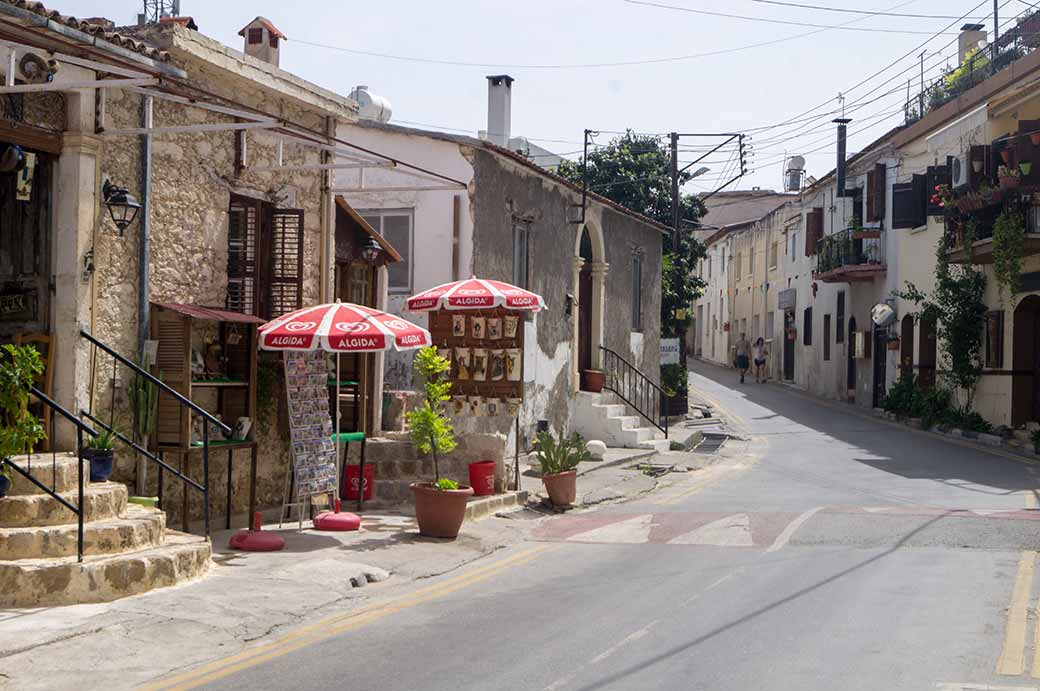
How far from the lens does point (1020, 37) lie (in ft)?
85.8

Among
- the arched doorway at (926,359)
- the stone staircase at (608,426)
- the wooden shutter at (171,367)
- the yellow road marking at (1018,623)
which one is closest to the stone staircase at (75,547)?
the wooden shutter at (171,367)

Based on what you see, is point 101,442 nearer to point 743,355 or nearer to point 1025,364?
point 1025,364

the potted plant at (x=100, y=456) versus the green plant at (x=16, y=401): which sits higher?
the green plant at (x=16, y=401)

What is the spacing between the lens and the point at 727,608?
330 inches

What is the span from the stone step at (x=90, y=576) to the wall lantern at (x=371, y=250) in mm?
6846

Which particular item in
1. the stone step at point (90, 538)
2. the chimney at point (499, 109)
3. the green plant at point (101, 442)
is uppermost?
the chimney at point (499, 109)

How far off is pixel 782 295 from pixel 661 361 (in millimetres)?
17830

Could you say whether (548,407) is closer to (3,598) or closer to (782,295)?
(3,598)

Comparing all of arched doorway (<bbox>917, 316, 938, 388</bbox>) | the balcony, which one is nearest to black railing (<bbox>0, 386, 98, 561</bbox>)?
arched doorway (<bbox>917, 316, 938, 388</bbox>)

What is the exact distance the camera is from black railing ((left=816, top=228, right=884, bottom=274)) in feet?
109

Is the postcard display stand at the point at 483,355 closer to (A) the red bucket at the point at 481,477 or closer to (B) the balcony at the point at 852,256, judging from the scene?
(A) the red bucket at the point at 481,477

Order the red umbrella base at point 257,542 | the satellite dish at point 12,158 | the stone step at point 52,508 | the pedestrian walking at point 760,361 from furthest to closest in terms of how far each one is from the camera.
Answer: the pedestrian walking at point 760,361 → the red umbrella base at point 257,542 → the satellite dish at point 12,158 → the stone step at point 52,508

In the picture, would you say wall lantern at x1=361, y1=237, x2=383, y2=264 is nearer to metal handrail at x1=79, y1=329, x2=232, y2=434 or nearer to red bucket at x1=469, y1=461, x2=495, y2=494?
red bucket at x1=469, y1=461, x2=495, y2=494

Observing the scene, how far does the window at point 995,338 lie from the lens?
24.8 meters
